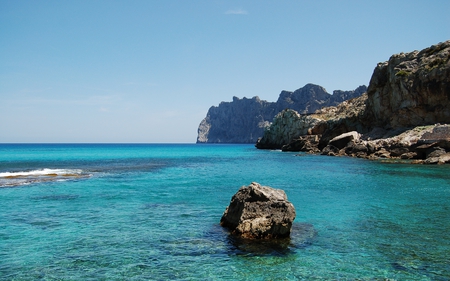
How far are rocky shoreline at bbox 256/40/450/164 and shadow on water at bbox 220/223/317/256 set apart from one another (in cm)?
4053

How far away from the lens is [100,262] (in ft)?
36.3

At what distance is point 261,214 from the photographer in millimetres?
13898

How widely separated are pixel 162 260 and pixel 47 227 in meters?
7.36

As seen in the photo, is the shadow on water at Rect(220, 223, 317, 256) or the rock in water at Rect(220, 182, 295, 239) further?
the rock in water at Rect(220, 182, 295, 239)

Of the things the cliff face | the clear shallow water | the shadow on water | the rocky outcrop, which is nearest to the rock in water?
the shadow on water

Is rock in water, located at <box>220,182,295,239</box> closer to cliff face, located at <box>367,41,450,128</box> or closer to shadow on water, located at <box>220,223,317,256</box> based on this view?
shadow on water, located at <box>220,223,317,256</box>

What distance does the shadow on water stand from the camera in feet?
39.3

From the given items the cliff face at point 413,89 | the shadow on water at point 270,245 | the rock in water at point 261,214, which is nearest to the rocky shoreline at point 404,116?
the cliff face at point 413,89

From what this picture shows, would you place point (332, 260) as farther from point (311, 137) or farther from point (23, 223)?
point (311, 137)

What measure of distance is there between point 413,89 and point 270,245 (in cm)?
6164

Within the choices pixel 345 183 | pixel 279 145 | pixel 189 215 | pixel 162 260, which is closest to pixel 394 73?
pixel 345 183

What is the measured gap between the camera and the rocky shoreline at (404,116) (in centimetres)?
5247

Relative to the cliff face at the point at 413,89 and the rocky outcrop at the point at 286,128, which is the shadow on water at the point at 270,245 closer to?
the cliff face at the point at 413,89

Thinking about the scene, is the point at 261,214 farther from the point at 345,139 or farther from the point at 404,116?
the point at 404,116
